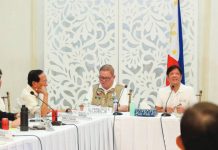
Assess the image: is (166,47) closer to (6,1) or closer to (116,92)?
(116,92)

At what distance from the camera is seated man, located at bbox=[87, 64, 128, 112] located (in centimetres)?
525

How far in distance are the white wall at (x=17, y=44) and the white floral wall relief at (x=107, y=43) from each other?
12.4 inches

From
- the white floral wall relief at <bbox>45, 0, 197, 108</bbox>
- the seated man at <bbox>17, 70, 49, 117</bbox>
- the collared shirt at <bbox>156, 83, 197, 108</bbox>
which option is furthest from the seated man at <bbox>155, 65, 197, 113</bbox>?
the seated man at <bbox>17, 70, 49, 117</bbox>

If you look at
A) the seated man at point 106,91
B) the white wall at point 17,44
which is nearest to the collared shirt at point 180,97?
the seated man at point 106,91

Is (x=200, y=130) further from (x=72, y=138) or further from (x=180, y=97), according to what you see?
(x=180, y=97)

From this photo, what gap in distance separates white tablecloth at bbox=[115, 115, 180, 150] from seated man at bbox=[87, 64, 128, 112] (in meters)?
0.71

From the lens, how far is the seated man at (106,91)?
525 cm

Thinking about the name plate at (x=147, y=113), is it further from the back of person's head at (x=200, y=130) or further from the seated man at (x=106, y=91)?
the back of person's head at (x=200, y=130)

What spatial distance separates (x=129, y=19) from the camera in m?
6.53

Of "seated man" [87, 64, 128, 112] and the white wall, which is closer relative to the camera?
"seated man" [87, 64, 128, 112]

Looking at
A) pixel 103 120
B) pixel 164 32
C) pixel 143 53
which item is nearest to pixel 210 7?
pixel 164 32

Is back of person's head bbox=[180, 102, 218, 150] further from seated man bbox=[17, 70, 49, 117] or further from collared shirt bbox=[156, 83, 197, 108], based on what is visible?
collared shirt bbox=[156, 83, 197, 108]

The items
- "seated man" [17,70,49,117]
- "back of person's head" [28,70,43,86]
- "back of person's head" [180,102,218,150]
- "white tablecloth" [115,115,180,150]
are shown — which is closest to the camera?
"back of person's head" [180,102,218,150]

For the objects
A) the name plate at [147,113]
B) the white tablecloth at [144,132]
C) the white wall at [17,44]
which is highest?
the white wall at [17,44]
